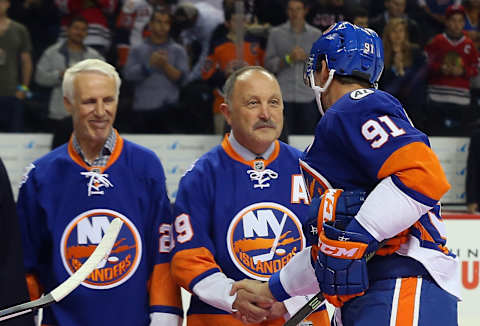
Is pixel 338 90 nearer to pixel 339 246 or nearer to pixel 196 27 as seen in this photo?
pixel 339 246

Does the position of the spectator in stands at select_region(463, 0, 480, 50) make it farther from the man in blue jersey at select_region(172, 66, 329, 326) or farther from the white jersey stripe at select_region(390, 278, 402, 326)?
the white jersey stripe at select_region(390, 278, 402, 326)

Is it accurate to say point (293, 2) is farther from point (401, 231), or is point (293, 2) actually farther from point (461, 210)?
point (401, 231)

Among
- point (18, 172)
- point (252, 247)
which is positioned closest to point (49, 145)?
point (18, 172)

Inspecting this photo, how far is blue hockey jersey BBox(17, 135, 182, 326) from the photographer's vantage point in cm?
231

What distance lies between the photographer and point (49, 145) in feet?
14.9

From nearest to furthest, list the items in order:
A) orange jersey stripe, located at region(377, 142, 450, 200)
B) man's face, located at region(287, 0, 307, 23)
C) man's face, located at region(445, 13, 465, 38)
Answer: orange jersey stripe, located at region(377, 142, 450, 200), man's face, located at region(287, 0, 307, 23), man's face, located at region(445, 13, 465, 38)

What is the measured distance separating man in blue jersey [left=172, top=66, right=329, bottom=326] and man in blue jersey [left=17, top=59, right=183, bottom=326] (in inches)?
3.9

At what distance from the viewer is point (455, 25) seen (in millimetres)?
Answer: 5398

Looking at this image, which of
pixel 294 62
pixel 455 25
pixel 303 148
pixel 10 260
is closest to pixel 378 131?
pixel 10 260

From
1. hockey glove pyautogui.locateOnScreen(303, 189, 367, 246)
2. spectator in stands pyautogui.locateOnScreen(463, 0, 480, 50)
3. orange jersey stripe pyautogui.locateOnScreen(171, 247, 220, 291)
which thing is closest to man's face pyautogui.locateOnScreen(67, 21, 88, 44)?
spectator in stands pyautogui.locateOnScreen(463, 0, 480, 50)

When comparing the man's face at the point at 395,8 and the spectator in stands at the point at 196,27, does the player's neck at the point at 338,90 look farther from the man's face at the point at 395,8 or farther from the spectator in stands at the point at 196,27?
the man's face at the point at 395,8

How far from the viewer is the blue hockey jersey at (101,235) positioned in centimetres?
231

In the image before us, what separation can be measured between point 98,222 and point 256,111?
586 millimetres

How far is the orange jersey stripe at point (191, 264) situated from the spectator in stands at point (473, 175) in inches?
114
